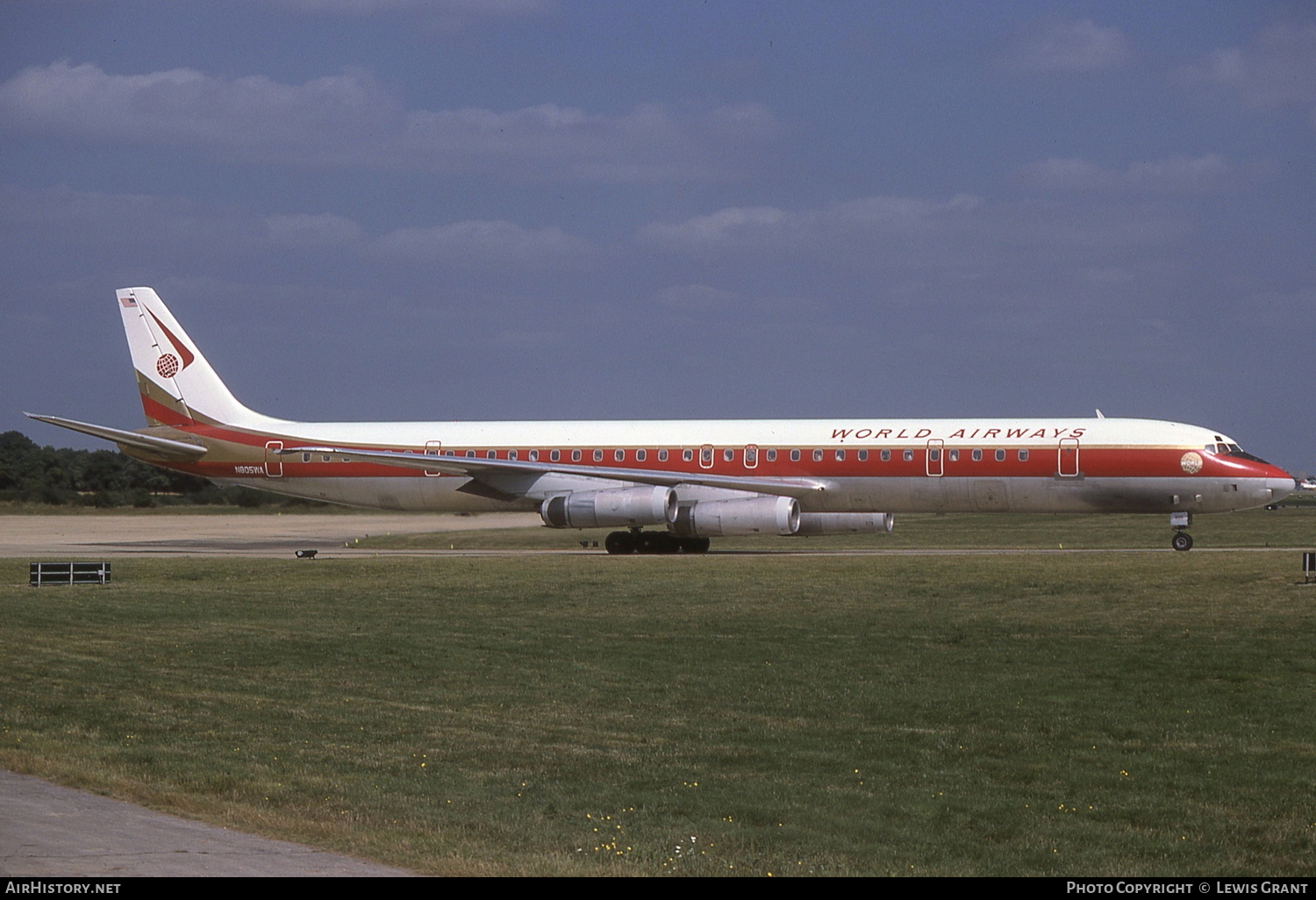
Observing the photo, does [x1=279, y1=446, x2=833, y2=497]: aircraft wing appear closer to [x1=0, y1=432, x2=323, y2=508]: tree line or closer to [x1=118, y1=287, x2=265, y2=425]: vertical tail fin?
[x1=118, y1=287, x2=265, y2=425]: vertical tail fin

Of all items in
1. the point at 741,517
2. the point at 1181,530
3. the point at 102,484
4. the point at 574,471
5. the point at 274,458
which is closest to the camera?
the point at 741,517

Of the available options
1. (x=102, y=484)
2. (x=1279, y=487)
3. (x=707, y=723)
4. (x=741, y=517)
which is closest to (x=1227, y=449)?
(x=1279, y=487)

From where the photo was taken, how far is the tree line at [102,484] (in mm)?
79062

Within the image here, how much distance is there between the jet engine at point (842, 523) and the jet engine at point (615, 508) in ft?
12.6

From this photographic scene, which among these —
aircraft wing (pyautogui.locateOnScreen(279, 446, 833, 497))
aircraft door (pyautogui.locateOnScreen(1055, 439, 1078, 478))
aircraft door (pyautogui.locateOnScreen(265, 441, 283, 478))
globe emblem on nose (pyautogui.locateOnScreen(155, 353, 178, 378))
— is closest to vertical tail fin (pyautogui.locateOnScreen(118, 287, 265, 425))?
globe emblem on nose (pyautogui.locateOnScreen(155, 353, 178, 378))

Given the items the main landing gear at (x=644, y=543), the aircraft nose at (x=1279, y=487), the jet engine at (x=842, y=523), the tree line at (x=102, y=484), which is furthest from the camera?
the tree line at (x=102, y=484)

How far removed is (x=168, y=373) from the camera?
143 feet

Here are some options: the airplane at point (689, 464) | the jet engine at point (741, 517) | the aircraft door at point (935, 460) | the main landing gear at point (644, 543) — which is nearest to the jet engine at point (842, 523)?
the airplane at point (689, 464)

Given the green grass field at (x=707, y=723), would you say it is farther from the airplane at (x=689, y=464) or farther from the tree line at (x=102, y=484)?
the tree line at (x=102, y=484)

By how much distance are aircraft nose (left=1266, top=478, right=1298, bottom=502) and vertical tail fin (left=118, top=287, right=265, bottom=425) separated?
2801 centimetres

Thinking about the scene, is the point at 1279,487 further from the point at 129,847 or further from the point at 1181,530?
the point at 129,847

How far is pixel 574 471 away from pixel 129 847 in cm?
3054

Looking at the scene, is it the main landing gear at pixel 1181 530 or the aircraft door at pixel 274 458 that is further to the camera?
the aircraft door at pixel 274 458

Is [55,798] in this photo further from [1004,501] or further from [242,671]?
[1004,501]
